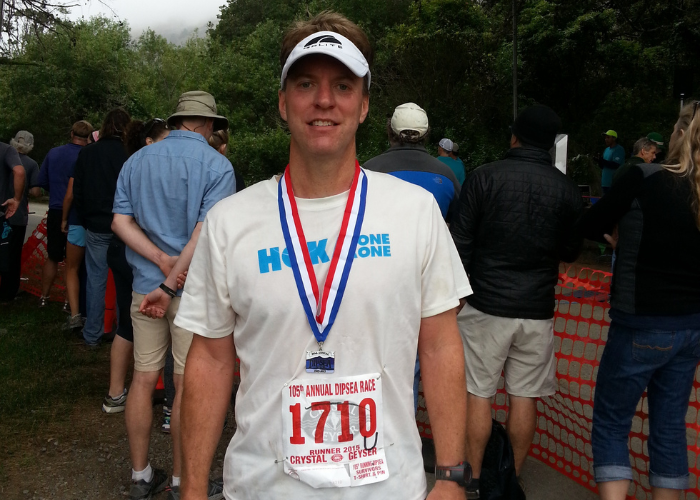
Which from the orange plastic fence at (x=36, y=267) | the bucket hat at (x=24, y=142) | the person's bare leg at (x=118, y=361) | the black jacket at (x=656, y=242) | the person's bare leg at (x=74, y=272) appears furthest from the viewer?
the orange plastic fence at (x=36, y=267)

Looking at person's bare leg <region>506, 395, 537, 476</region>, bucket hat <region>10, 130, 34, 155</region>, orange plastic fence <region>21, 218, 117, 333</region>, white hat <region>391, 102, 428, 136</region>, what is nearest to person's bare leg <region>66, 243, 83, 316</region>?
orange plastic fence <region>21, 218, 117, 333</region>

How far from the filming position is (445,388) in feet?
6.32

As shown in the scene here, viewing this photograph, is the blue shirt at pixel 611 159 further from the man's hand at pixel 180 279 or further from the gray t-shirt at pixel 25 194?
the man's hand at pixel 180 279

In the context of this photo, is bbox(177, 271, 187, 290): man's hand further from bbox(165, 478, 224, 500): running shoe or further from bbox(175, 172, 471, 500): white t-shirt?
bbox(175, 172, 471, 500): white t-shirt

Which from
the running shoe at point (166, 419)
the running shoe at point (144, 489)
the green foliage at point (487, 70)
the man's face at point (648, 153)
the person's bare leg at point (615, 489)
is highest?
the green foliage at point (487, 70)

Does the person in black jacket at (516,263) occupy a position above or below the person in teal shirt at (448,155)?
below

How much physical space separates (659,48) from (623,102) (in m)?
1.69

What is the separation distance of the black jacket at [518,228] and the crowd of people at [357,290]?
1cm

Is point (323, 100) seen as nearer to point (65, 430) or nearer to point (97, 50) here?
point (65, 430)

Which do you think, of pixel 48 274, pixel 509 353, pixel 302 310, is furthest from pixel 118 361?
pixel 48 274

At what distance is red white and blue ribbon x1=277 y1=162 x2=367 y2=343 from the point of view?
5.91ft

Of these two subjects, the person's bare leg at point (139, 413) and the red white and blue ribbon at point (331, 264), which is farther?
the person's bare leg at point (139, 413)

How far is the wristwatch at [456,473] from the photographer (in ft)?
6.11

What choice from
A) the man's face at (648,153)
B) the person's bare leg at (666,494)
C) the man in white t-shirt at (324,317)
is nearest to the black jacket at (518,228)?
the person's bare leg at (666,494)
